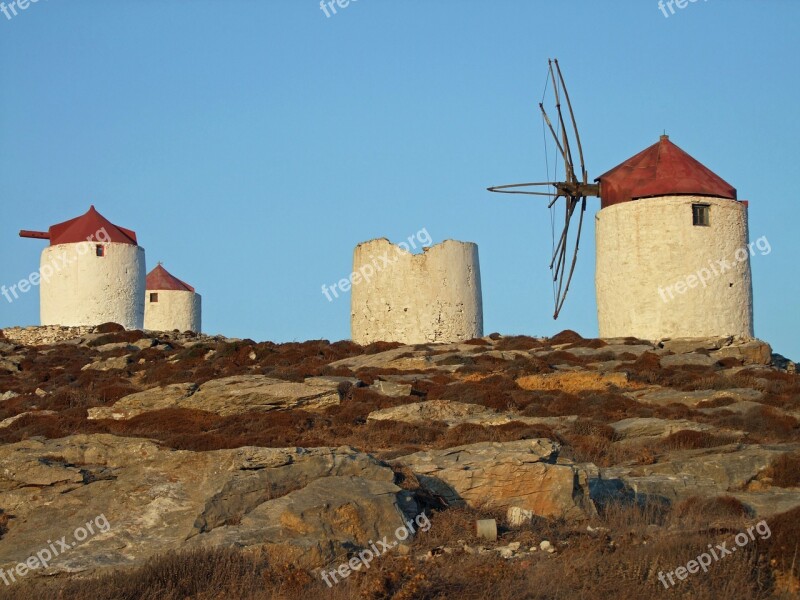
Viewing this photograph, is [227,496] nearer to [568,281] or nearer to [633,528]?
[633,528]

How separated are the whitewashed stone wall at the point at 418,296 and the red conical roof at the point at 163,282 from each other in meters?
18.7

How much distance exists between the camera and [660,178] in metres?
33.0

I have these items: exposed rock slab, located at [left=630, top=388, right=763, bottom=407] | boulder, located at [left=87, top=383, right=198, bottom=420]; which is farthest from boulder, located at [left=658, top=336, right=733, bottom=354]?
boulder, located at [left=87, top=383, right=198, bottom=420]

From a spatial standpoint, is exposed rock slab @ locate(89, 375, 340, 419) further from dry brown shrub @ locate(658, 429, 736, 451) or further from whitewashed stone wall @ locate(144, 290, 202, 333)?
whitewashed stone wall @ locate(144, 290, 202, 333)

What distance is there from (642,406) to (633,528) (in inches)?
429

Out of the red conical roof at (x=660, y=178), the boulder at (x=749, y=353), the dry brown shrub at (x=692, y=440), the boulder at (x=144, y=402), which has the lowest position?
the dry brown shrub at (x=692, y=440)

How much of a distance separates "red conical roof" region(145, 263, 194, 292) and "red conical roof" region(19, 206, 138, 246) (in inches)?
304

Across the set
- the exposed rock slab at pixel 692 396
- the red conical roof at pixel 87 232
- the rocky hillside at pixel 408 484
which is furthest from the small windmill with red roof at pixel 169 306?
the exposed rock slab at pixel 692 396

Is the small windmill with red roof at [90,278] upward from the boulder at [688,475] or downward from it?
upward

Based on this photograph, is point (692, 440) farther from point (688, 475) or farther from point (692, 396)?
point (692, 396)

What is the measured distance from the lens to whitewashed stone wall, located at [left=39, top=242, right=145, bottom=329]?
4147 centimetres

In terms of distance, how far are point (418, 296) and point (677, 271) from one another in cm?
831

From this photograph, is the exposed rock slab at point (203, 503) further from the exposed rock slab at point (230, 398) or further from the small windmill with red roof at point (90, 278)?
the small windmill with red roof at point (90, 278)

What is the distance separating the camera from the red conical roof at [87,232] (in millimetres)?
42344
